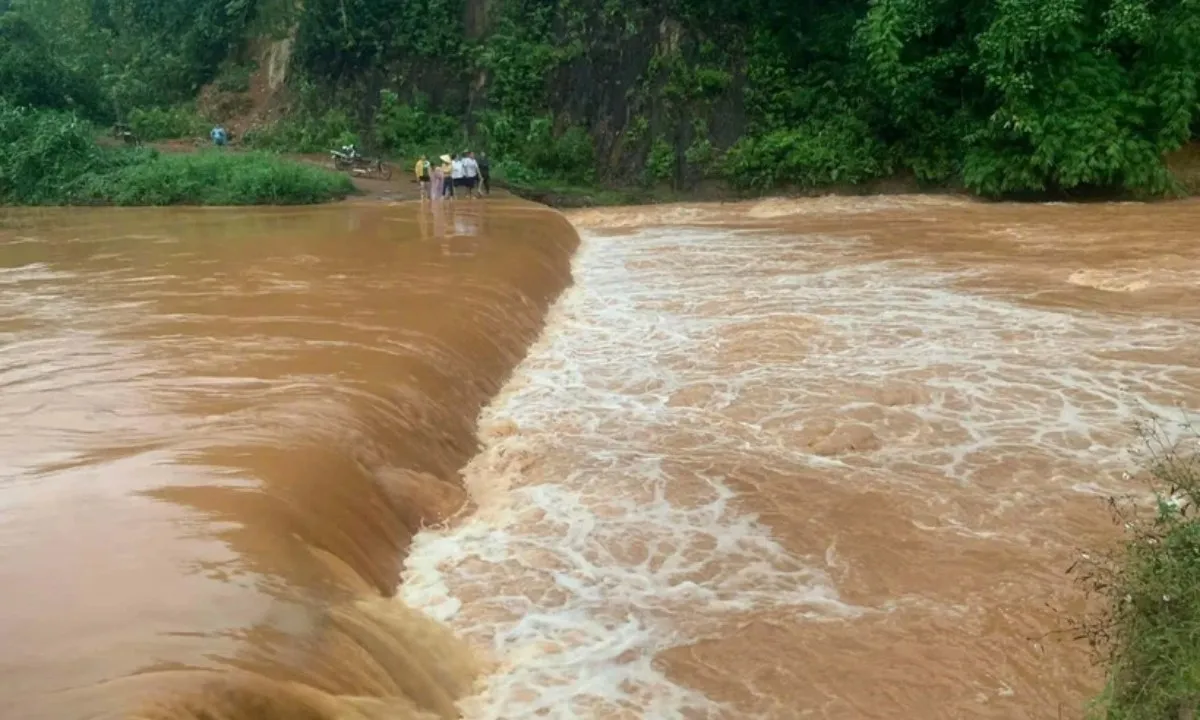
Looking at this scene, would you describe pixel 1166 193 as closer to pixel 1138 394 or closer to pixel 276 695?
pixel 1138 394

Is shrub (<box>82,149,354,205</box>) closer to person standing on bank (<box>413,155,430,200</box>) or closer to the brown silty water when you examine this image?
person standing on bank (<box>413,155,430,200</box>)

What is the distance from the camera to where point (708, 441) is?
871cm

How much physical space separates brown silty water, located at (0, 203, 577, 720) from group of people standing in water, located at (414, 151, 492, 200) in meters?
8.71

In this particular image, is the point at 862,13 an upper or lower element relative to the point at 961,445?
upper

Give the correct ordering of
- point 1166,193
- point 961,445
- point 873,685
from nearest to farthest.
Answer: point 873,685 → point 961,445 → point 1166,193

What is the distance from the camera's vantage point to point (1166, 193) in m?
22.5

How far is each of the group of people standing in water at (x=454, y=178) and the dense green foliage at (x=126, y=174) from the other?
181cm

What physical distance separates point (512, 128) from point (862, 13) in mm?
9653

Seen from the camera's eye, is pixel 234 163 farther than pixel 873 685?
Yes

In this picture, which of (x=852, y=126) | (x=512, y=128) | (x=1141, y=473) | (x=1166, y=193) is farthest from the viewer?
(x=512, y=128)

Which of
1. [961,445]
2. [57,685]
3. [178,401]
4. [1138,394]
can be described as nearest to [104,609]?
[57,685]

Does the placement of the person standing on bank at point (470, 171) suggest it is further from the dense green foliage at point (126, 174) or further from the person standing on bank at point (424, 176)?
the dense green foliage at point (126, 174)

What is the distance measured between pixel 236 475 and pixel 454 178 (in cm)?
1739

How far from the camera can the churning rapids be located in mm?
4914
